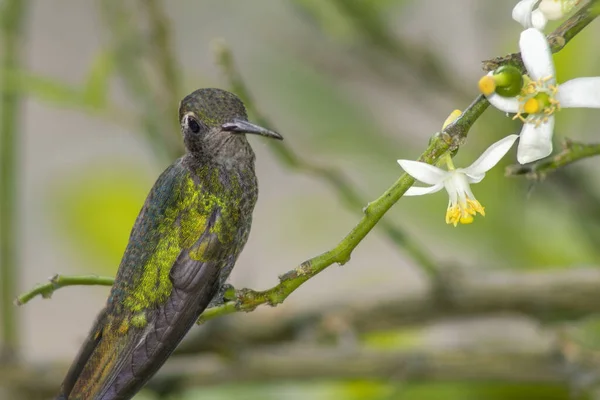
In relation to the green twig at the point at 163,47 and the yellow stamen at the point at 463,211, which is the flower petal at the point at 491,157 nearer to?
the yellow stamen at the point at 463,211

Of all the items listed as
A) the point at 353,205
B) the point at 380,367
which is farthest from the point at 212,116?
the point at 380,367

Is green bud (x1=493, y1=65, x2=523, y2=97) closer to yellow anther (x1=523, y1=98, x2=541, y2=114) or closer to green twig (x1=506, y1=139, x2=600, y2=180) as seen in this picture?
yellow anther (x1=523, y1=98, x2=541, y2=114)

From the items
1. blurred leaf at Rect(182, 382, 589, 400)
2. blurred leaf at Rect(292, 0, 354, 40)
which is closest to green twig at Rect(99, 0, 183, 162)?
blurred leaf at Rect(292, 0, 354, 40)

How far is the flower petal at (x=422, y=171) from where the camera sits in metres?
0.65

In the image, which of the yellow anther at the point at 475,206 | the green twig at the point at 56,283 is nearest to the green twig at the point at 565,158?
the yellow anther at the point at 475,206

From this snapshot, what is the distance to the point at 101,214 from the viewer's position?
1.81 metres

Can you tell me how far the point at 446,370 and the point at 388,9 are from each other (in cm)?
75

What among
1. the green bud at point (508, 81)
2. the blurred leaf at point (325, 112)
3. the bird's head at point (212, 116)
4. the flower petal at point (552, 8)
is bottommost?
the green bud at point (508, 81)

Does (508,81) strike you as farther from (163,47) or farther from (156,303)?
(163,47)

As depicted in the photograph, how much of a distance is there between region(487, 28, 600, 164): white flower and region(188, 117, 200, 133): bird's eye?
0.30m

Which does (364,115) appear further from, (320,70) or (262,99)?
(262,99)

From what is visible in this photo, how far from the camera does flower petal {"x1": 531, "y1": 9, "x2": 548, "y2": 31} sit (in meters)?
0.70

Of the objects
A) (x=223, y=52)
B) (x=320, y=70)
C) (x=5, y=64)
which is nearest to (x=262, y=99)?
(x=320, y=70)

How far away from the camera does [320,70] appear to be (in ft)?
6.68
